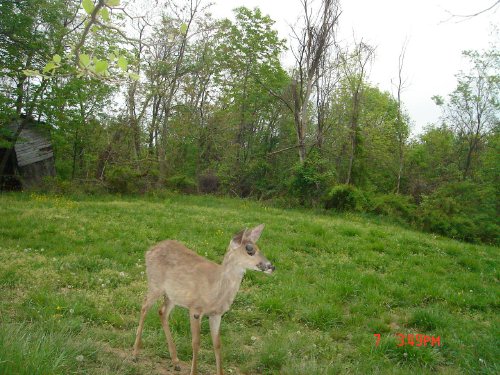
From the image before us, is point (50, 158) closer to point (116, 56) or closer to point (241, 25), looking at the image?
point (241, 25)

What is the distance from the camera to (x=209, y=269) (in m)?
5.00

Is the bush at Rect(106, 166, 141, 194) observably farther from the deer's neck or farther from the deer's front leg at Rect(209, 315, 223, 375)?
the deer's neck

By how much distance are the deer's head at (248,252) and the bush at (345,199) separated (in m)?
17.4

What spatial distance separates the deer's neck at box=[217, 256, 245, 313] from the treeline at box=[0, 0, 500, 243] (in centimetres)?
1525

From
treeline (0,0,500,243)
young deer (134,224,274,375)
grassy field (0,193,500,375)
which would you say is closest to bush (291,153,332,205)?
treeline (0,0,500,243)

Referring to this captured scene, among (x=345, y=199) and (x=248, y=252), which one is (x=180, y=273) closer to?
(x=248, y=252)

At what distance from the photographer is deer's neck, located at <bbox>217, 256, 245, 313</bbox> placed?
4.65m

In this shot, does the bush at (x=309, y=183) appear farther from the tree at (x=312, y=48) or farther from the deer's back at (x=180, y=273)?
the deer's back at (x=180, y=273)

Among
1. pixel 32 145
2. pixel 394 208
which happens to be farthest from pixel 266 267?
pixel 32 145

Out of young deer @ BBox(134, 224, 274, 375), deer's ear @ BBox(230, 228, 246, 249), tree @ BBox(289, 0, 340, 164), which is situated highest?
tree @ BBox(289, 0, 340, 164)

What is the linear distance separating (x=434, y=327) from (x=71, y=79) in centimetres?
2009

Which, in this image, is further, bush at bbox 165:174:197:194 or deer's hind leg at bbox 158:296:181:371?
bush at bbox 165:174:197:194

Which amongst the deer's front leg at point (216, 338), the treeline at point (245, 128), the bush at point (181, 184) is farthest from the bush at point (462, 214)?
the deer's front leg at point (216, 338)

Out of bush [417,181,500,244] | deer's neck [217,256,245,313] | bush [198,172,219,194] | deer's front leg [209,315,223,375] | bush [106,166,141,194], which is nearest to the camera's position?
deer's neck [217,256,245,313]
